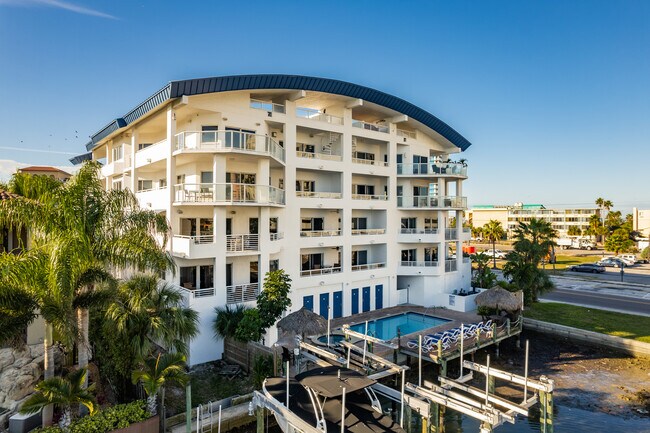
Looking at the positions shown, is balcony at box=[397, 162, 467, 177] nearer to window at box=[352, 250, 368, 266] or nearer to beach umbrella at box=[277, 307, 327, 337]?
window at box=[352, 250, 368, 266]

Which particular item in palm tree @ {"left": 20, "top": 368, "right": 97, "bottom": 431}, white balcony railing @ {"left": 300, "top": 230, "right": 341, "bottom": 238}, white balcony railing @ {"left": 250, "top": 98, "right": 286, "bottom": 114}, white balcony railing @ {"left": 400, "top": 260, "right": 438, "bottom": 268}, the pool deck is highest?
white balcony railing @ {"left": 250, "top": 98, "right": 286, "bottom": 114}

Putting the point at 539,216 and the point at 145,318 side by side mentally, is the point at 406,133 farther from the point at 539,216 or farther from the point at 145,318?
the point at 539,216

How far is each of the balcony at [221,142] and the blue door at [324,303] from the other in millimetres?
11484

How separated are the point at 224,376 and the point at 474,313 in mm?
20600

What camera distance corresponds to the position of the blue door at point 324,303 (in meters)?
28.2

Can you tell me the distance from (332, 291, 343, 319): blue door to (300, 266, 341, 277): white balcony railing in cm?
168

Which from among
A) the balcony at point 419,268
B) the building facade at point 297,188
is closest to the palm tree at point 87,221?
the building facade at point 297,188

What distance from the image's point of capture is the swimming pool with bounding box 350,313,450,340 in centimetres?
2577

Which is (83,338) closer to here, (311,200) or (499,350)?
(311,200)

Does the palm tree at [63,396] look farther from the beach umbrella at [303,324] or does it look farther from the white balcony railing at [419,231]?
the white balcony railing at [419,231]

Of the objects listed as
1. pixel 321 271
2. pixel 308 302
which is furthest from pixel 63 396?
pixel 321 271

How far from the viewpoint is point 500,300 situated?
25.3m

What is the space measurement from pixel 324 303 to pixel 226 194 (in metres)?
11.8

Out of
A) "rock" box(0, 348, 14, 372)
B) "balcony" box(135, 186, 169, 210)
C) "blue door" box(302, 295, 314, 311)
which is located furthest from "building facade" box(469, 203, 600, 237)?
"rock" box(0, 348, 14, 372)
